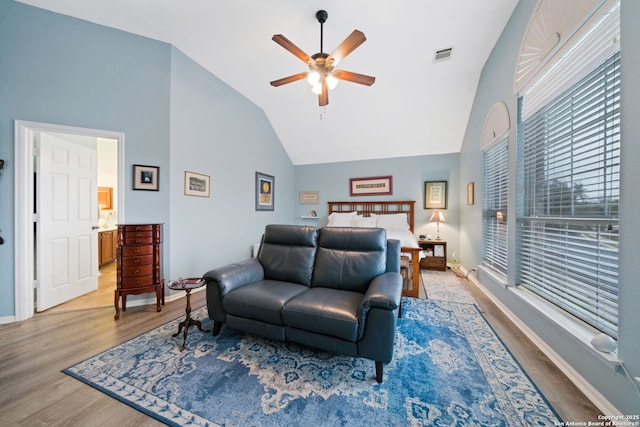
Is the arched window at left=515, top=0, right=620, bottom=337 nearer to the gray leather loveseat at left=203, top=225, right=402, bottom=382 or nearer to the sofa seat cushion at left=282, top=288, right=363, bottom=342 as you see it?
the gray leather loveseat at left=203, top=225, right=402, bottom=382

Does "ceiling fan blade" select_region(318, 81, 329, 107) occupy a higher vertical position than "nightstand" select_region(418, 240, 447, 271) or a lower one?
higher

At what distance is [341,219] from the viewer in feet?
17.0

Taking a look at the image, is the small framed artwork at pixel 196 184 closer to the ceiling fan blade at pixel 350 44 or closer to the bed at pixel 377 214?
the ceiling fan blade at pixel 350 44

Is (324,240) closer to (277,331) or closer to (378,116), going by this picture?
(277,331)

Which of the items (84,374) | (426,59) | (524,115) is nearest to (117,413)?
(84,374)

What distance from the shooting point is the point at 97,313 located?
254cm

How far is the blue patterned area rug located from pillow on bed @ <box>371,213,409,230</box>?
108 inches

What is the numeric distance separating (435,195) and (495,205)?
2.00m

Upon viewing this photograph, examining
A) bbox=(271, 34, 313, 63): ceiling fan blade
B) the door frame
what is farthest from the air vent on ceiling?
the door frame

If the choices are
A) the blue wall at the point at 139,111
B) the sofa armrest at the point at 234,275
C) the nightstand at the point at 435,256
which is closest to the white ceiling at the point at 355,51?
the blue wall at the point at 139,111

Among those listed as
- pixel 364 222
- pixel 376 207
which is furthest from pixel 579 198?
pixel 376 207

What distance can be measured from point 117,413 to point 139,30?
3775 millimetres

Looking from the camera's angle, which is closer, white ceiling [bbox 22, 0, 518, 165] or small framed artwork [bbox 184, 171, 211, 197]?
white ceiling [bbox 22, 0, 518, 165]

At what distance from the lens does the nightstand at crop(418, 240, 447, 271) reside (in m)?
4.47
